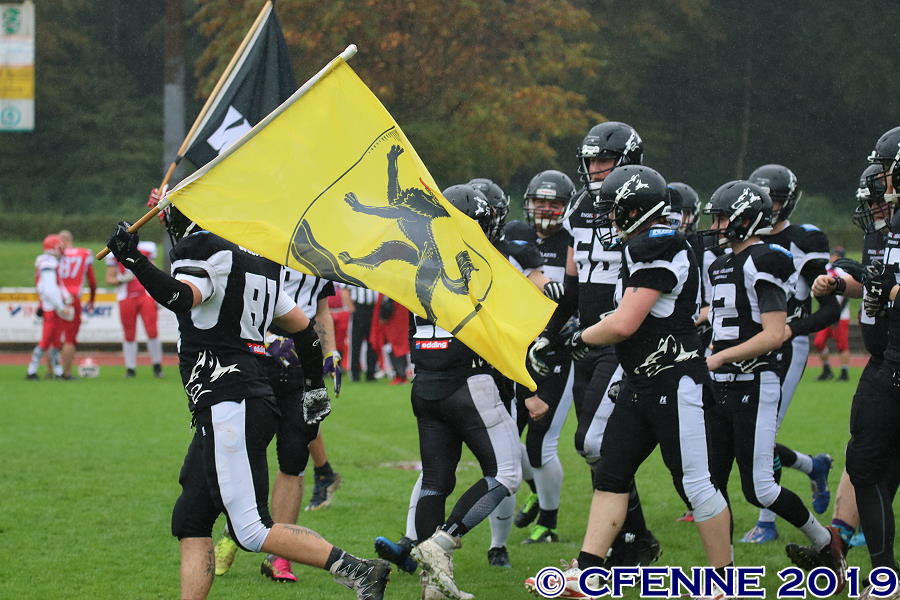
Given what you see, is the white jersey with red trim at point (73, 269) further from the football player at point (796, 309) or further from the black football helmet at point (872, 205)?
the black football helmet at point (872, 205)

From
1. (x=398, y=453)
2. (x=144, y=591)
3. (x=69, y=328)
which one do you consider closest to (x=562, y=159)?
(x=69, y=328)

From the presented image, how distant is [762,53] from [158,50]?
779 inches

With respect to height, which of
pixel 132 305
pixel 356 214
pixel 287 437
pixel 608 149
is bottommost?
pixel 287 437

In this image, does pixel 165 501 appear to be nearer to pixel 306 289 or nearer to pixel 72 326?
pixel 306 289

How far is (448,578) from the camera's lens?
6.23 meters

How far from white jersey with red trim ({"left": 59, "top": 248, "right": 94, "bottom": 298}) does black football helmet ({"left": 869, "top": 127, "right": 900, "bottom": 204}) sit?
14432 millimetres

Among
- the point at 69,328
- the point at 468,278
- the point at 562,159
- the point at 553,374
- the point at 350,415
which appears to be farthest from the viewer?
the point at 562,159

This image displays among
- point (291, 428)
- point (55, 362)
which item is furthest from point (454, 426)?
point (55, 362)

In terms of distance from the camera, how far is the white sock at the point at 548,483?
8.16m

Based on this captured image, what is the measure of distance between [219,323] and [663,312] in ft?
6.84

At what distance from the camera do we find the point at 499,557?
7547 millimetres

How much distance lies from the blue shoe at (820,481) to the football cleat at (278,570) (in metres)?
3.72

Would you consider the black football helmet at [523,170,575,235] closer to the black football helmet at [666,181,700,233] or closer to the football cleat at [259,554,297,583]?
the black football helmet at [666,181,700,233]

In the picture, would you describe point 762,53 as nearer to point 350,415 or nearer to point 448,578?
point 350,415
